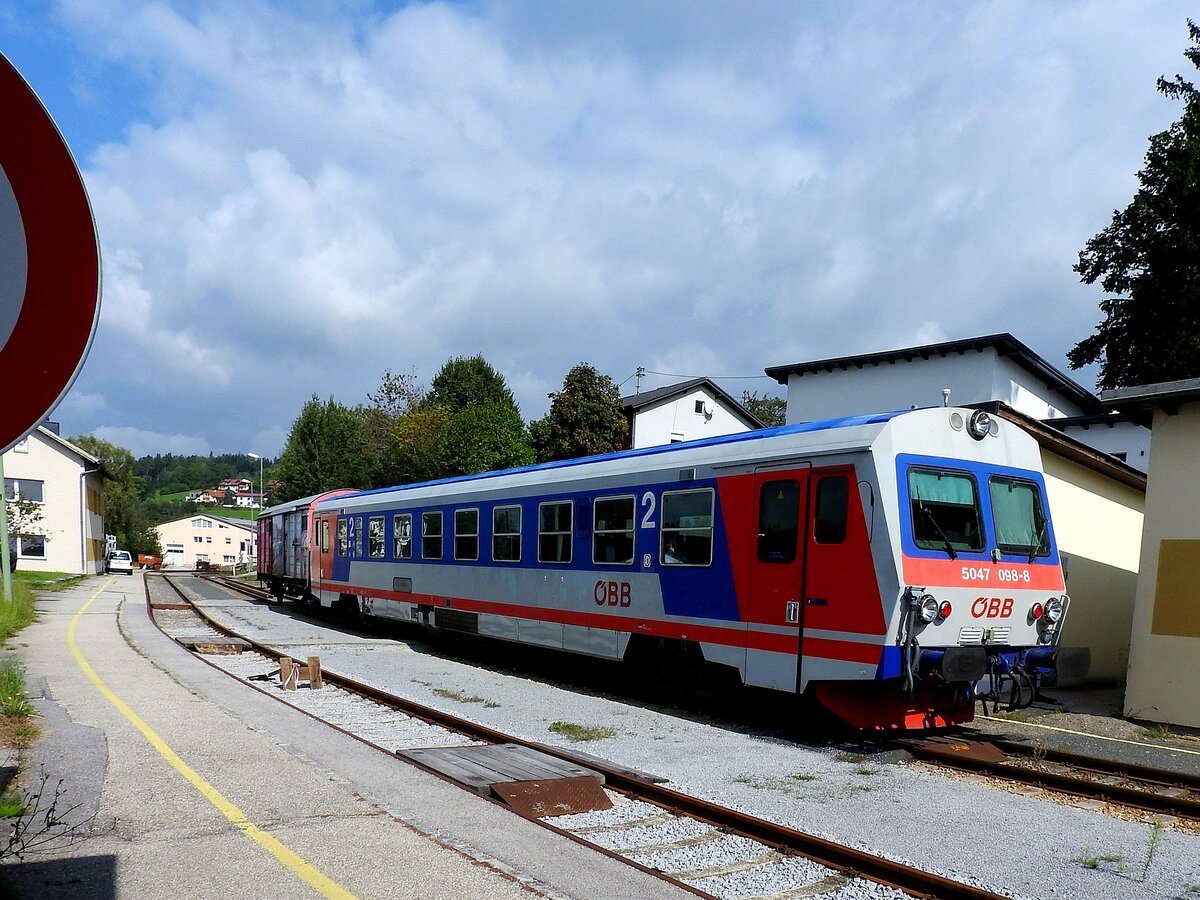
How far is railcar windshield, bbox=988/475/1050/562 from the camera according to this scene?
9289 millimetres

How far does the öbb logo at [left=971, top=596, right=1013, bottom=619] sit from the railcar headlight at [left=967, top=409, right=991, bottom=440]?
161cm

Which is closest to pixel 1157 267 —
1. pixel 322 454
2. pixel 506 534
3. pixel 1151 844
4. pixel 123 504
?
pixel 506 534

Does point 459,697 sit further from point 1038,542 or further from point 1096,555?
point 1096,555

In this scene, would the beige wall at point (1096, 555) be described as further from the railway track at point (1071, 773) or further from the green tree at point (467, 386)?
the green tree at point (467, 386)

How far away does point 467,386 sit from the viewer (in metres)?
59.4

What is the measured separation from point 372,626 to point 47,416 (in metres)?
19.9

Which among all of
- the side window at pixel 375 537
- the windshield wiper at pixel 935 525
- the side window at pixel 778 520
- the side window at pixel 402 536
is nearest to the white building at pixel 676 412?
the side window at pixel 375 537

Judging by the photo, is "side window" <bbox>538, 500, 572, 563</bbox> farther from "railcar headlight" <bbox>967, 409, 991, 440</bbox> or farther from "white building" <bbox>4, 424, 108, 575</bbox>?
"white building" <bbox>4, 424, 108, 575</bbox>

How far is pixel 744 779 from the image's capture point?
7633 mm

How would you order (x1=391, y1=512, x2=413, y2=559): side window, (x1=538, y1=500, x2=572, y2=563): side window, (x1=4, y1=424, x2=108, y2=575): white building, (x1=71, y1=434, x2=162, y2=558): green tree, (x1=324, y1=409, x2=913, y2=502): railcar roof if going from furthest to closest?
(x1=71, y1=434, x2=162, y2=558): green tree → (x1=4, y1=424, x2=108, y2=575): white building → (x1=391, y1=512, x2=413, y2=559): side window → (x1=538, y1=500, x2=572, y2=563): side window → (x1=324, y1=409, x2=913, y2=502): railcar roof

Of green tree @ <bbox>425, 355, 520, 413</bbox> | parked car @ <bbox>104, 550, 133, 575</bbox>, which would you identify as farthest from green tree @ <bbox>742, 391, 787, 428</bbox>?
parked car @ <bbox>104, 550, 133, 575</bbox>

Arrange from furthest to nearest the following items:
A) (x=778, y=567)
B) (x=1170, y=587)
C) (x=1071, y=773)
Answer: (x=1170, y=587) < (x=778, y=567) < (x=1071, y=773)

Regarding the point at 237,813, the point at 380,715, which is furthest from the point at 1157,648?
the point at 237,813

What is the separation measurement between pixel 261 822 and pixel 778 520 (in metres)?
5.53
